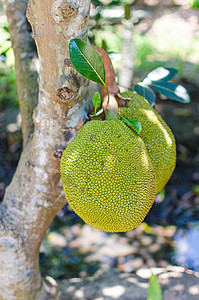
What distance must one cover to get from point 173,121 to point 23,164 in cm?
214

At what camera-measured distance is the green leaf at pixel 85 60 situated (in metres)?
0.69

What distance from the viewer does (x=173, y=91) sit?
1.06 m

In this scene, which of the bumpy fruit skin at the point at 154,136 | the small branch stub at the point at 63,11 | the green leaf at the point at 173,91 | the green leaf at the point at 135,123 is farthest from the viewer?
the green leaf at the point at 173,91

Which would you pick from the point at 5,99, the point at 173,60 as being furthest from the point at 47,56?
the point at 173,60

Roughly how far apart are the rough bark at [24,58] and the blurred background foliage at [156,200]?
0.57ft

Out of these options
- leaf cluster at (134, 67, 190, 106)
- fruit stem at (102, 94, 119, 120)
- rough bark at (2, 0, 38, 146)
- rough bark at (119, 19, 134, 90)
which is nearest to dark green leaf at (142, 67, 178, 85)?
leaf cluster at (134, 67, 190, 106)

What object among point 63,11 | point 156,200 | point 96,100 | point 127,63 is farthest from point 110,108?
point 156,200

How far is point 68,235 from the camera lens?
226 centimetres

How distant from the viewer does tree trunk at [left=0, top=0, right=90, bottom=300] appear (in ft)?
2.30

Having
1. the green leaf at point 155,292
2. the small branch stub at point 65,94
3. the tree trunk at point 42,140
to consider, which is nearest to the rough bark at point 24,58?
the tree trunk at point 42,140

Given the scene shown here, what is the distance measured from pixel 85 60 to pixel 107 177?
11.7 inches

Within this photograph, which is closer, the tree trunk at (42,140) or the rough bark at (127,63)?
the tree trunk at (42,140)

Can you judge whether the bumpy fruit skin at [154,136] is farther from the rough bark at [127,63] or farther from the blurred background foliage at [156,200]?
the rough bark at [127,63]

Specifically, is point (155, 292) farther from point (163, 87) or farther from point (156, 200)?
point (156, 200)
